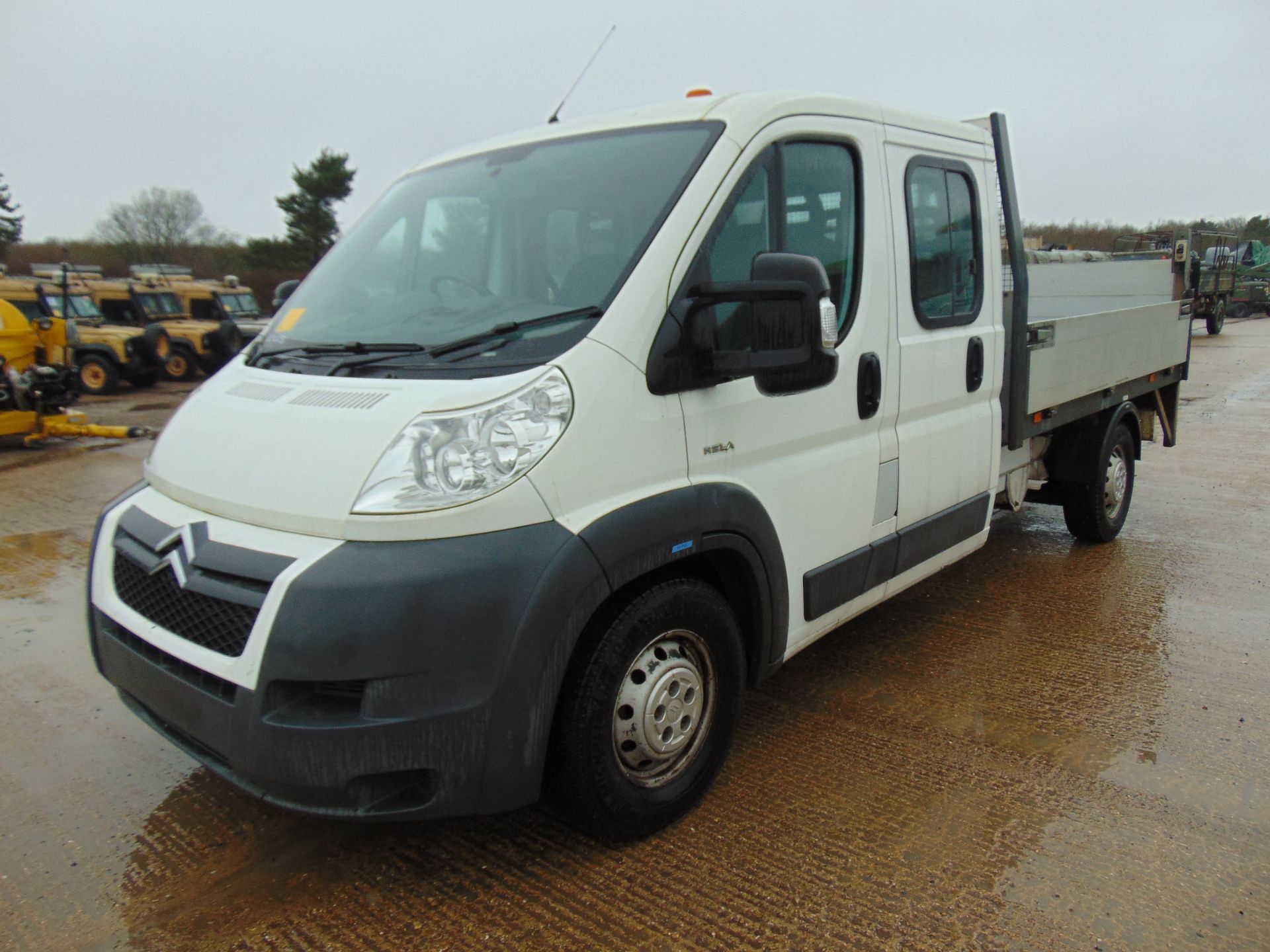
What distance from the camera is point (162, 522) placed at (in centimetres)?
254

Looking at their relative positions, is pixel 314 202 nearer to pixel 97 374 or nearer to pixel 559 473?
pixel 97 374

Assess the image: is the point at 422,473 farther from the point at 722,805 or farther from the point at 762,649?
the point at 722,805

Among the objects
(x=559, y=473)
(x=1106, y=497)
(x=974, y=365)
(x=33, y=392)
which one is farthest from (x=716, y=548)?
(x=33, y=392)

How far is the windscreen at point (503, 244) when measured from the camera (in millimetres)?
2646

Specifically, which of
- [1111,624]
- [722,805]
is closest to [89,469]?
[722,805]

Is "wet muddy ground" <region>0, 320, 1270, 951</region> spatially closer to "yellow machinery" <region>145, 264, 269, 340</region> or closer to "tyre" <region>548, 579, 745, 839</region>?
"tyre" <region>548, 579, 745, 839</region>

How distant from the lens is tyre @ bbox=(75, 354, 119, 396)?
16.2 m

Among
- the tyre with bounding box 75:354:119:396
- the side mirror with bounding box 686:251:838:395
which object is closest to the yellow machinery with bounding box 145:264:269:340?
the tyre with bounding box 75:354:119:396

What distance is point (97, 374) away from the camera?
16312 millimetres

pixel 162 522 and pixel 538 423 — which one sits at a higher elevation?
pixel 538 423

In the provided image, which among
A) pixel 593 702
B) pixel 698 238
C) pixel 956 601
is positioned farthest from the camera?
pixel 956 601

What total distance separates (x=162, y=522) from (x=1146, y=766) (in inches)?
126

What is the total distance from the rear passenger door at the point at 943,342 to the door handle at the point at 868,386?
0.19 meters

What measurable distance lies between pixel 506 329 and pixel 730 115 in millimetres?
973
